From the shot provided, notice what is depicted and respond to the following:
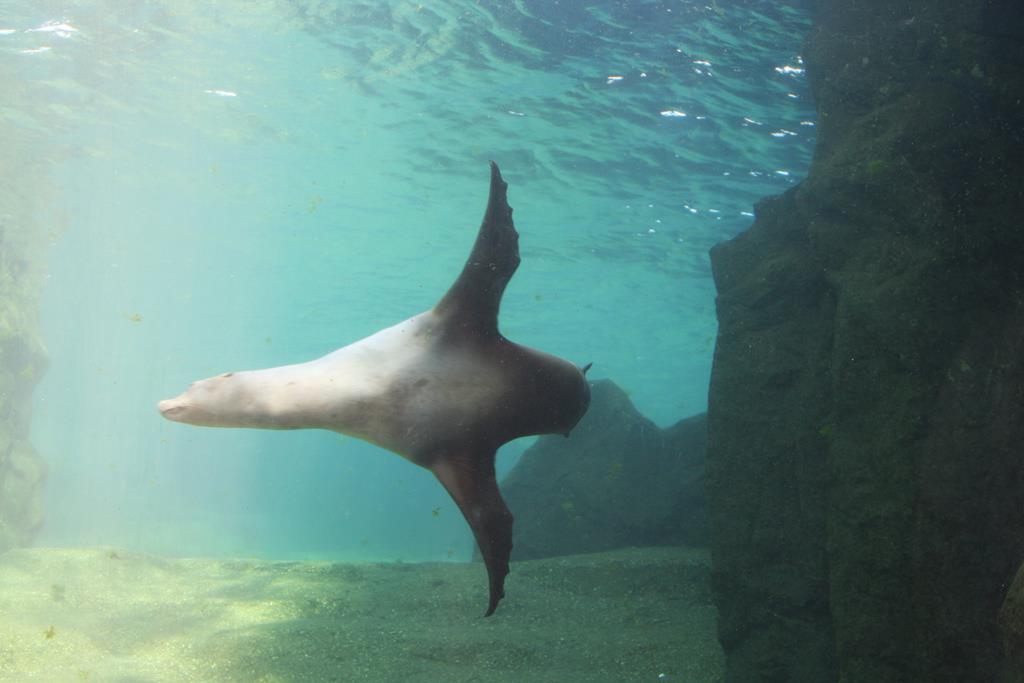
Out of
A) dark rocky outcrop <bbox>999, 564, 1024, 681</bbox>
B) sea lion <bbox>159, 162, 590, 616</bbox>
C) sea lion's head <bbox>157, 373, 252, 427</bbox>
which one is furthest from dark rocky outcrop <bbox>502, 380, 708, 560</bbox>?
sea lion's head <bbox>157, 373, 252, 427</bbox>

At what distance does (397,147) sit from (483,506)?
54.3 ft

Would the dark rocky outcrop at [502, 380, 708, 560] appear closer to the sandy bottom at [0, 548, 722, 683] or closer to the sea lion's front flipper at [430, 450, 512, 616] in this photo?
the sandy bottom at [0, 548, 722, 683]

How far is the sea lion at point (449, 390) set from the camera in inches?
111

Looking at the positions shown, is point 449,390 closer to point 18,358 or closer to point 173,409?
point 173,409

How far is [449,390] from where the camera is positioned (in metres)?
3.18

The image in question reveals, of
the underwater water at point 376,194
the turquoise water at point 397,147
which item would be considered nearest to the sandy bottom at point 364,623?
the underwater water at point 376,194

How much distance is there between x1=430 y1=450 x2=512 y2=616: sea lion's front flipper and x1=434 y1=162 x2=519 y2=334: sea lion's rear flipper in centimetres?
68

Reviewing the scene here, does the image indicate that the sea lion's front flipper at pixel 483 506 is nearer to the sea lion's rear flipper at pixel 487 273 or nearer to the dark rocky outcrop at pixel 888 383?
the sea lion's rear flipper at pixel 487 273

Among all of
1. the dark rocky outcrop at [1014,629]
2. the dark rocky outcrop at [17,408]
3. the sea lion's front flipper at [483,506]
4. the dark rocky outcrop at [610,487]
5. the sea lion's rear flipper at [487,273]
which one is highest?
the sea lion's rear flipper at [487,273]

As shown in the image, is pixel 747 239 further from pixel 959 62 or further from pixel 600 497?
pixel 600 497

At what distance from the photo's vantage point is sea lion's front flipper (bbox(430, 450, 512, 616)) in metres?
3.01

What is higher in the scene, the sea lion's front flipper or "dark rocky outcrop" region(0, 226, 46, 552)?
the sea lion's front flipper

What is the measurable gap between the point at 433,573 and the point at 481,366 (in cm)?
802

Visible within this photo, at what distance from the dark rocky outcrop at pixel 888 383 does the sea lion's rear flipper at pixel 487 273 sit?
3872 mm
